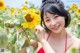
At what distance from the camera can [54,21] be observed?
3.64 feet

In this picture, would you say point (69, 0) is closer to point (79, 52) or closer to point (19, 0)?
point (19, 0)

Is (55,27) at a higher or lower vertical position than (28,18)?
lower

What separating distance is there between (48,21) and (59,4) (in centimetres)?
14

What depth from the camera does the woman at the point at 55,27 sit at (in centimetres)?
110

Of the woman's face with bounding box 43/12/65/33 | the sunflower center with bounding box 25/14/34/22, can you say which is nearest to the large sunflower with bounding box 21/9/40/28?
the sunflower center with bounding box 25/14/34/22

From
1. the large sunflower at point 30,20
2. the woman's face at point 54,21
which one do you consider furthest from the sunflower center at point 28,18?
the woman's face at point 54,21

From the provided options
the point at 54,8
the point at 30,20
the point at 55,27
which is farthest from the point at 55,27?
the point at 30,20

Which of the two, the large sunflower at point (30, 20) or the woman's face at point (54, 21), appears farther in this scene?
the woman's face at point (54, 21)

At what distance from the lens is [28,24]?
841mm

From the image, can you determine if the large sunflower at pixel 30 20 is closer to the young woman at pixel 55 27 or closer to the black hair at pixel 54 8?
the young woman at pixel 55 27

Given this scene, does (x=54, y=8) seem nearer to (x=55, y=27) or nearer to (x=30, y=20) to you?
(x=55, y=27)

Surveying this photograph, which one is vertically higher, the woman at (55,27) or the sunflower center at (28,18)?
the sunflower center at (28,18)

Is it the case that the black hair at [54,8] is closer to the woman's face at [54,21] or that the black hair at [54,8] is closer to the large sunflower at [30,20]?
the woman's face at [54,21]

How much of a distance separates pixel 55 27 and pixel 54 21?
27 mm
